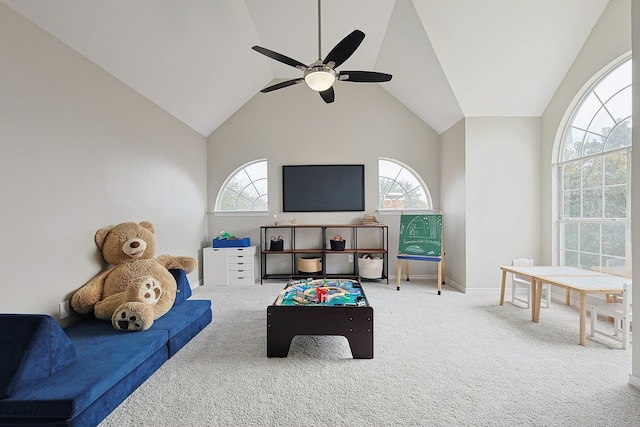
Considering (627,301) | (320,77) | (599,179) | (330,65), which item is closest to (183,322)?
(320,77)

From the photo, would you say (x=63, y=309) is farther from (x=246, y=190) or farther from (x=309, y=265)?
(x=246, y=190)

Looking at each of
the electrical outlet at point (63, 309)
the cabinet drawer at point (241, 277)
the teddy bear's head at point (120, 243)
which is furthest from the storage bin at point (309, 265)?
the electrical outlet at point (63, 309)

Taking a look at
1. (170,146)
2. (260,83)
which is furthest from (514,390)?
(260,83)

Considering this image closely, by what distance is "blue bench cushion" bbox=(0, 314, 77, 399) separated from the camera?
157 cm

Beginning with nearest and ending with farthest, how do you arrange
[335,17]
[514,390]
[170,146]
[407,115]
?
[514,390]
[335,17]
[170,146]
[407,115]

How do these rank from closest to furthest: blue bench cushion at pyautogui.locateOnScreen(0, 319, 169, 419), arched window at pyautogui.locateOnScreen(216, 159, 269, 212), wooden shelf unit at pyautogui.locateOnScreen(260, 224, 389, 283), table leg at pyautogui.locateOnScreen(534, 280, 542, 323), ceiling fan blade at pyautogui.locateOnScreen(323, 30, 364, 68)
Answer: blue bench cushion at pyautogui.locateOnScreen(0, 319, 169, 419)
ceiling fan blade at pyautogui.locateOnScreen(323, 30, 364, 68)
table leg at pyautogui.locateOnScreen(534, 280, 542, 323)
wooden shelf unit at pyautogui.locateOnScreen(260, 224, 389, 283)
arched window at pyautogui.locateOnScreen(216, 159, 269, 212)

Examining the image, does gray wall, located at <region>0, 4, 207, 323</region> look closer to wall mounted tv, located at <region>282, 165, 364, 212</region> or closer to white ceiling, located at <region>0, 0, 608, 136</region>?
white ceiling, located at <region>0, 0, 608, 136</region>

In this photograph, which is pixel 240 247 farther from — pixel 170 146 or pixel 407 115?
pixel 407 115

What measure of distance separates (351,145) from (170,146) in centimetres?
284

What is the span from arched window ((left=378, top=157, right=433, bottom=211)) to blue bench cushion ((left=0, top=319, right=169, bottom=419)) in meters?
4.16

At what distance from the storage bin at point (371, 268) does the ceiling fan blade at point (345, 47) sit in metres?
3.24

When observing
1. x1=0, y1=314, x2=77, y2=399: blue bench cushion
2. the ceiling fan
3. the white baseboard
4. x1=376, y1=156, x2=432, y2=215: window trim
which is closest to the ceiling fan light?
the ceiling fan

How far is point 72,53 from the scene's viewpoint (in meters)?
2.65

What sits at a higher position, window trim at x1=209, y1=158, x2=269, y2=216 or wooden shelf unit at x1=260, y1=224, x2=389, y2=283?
window trim at x1=209, y1=158, x2=269, y2=216
